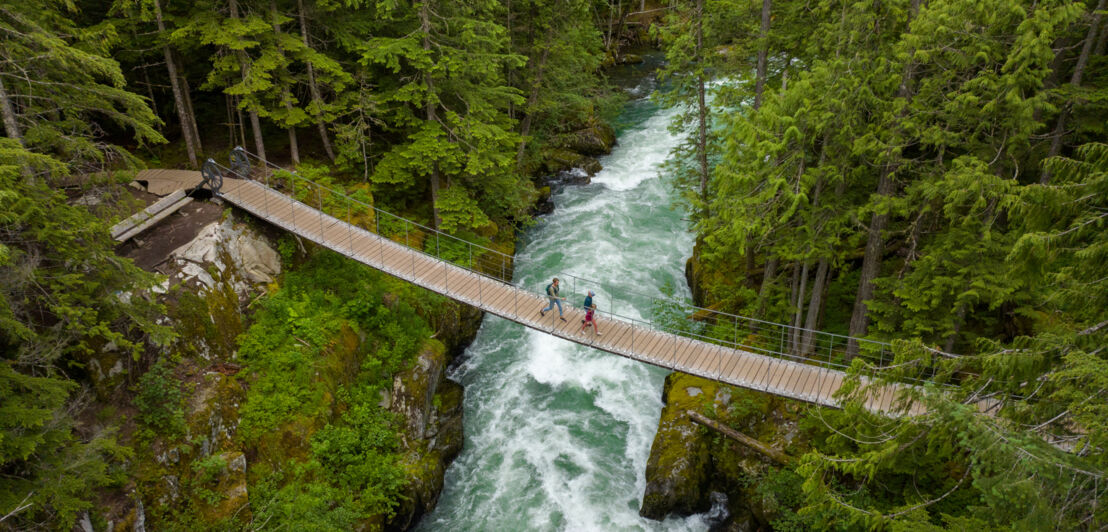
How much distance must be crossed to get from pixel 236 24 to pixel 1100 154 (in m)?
17.1

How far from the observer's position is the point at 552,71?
79.9 feet

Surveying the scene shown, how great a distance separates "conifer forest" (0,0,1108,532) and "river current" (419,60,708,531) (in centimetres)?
10

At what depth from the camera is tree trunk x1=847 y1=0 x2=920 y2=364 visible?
1139 centimetres

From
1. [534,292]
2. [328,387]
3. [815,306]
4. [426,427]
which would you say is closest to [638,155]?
[534,292]

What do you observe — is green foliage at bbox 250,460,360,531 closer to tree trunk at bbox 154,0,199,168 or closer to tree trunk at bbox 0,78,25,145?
tree trunk at bbox 0,78,25,145

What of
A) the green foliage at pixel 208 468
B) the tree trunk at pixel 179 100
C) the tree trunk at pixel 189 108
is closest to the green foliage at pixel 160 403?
the green foliage at pixel 208 468

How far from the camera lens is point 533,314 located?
14.5 metres

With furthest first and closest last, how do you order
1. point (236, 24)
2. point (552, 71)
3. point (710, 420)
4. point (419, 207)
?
point (552, 71)
point (419, 207)
point (236, 24)
point (710, 420)

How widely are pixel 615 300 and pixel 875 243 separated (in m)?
8.89

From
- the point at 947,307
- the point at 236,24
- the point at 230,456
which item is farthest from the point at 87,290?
the point at 947,307

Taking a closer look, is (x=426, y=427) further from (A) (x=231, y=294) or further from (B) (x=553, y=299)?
(A) (x=231, y=294)

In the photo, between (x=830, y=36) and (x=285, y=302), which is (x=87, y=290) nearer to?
(x=285, y=302)

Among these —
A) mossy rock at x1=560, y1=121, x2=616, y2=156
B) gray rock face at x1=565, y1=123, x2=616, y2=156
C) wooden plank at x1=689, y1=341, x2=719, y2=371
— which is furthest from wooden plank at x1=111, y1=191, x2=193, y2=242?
gray rock face at x1=565, y1=123, x2=616, y2=156

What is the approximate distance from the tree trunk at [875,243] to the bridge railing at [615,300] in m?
0.33
